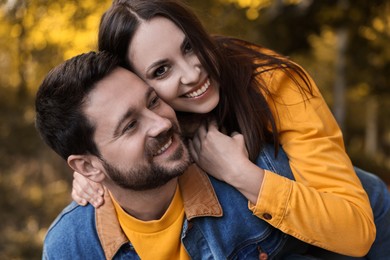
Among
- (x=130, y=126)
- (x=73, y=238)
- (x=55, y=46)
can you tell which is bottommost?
(x=55, y=46)

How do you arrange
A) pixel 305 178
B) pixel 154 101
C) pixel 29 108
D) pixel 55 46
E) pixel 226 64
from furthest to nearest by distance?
pixel 29 108, pixel 55 46, pixel 226 64, pixel 305 178, pixel 154 101

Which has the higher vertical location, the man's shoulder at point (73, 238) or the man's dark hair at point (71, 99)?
the man's dark hair at point (71, 99)

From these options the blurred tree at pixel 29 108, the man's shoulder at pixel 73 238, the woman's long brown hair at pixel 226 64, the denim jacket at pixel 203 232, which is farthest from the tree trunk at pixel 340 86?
the man's shoulder at pixel 73 238

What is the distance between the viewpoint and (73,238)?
251 cm

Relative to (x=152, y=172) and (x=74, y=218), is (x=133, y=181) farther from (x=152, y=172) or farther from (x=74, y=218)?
(x=74, y=218)

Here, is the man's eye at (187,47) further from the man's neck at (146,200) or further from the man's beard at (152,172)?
the man's neck at (146,200)

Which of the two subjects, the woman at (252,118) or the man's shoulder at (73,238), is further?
the man's shoulder at (73,238)

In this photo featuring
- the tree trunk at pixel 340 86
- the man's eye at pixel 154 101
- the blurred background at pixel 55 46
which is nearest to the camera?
the man's eye at pixel 154 101

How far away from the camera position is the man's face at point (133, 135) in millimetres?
2275

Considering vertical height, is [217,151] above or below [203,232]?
above

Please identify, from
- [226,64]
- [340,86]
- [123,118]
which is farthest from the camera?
[340,86]

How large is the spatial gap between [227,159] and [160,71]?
477 mm

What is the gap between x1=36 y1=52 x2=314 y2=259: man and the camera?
90.0 inches

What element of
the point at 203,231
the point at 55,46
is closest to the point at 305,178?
the point at 203,231
